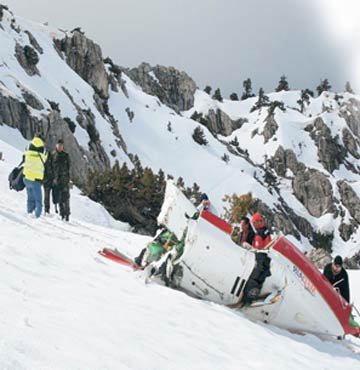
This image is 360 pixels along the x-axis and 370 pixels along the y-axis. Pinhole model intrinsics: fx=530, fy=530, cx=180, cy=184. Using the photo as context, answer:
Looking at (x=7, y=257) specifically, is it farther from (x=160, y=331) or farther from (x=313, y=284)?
(x=313, y=284)

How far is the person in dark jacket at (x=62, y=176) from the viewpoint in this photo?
14.8 m

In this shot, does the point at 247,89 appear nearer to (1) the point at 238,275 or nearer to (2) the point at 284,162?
(2) the point at 284,162

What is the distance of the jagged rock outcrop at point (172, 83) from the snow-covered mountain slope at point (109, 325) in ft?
409

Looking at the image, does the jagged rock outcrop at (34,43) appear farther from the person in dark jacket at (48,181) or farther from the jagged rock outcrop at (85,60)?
the person in dark jacket at (48,181)

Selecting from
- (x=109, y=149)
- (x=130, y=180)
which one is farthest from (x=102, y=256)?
(x=109, y=149)

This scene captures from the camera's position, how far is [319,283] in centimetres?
868

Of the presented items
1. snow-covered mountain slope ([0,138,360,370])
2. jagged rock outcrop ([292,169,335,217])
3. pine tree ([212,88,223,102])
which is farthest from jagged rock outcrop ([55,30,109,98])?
pine tree ([212,88,223,102])

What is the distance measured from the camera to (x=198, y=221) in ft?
26.3

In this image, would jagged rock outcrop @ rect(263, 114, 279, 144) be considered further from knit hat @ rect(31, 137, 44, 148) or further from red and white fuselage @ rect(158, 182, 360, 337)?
red and white fuselage @ rect(158, 182, 360, 337)

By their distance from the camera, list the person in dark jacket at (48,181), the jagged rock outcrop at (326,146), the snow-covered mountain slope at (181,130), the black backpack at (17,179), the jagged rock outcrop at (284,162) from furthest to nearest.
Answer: the jagged rock outcrop at (326,146) → the jagged rock outcrop at (284,162) → the snow-covered mountain slope at (181,130) → the person in dark jacket at (48,181) → the black backpack at (17,179)

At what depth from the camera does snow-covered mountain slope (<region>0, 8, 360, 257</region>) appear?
5050cm

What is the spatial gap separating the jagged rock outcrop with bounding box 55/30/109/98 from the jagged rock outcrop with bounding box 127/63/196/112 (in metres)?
58.9

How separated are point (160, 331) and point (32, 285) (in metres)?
1.48

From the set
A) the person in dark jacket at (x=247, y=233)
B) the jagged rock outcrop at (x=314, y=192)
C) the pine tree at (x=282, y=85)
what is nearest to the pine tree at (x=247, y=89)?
the pine tree at (x=282, y=85)
